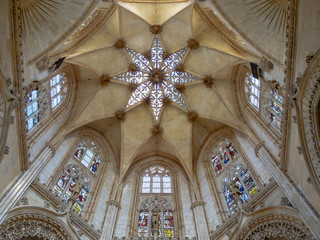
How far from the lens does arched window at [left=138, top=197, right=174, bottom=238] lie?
543 inches

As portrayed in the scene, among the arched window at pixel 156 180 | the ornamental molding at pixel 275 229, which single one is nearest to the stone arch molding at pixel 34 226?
the arched window at pixel 156 180

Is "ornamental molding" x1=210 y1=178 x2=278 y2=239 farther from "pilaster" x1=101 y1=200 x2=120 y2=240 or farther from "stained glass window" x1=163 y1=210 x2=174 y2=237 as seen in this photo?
"pilaster" x1=101 y1=200 x2=120 y2=240

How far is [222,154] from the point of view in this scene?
17.3 m

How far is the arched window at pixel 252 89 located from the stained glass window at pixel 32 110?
10680mm

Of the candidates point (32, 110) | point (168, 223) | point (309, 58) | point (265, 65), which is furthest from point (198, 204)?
point (32, 110)

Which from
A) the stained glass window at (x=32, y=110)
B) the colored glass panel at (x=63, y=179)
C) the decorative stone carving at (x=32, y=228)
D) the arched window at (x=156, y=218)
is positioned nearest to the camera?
the decorative stone carving at (x=32, y=228)

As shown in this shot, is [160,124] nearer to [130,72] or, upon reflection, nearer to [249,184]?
[130,72]

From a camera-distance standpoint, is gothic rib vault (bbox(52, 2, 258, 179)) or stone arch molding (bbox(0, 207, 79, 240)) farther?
gothic rib vault (bbox(52, 2, 258, 179))

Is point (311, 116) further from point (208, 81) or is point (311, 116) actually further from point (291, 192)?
point (208, 81)

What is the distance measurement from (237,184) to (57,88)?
10.4 meters

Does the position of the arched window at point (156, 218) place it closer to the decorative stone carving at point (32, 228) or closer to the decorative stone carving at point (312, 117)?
the decorative stone carving at point (32, 228)

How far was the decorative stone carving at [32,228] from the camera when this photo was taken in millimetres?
10633

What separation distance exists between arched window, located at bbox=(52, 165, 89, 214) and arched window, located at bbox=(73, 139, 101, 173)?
0.85m

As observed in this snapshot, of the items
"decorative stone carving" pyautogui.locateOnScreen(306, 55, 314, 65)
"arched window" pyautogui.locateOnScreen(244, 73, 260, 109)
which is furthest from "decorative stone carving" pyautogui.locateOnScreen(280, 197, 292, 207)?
"arched window" pyautogui.locateOnScreen(244, 73, 260, 109)
